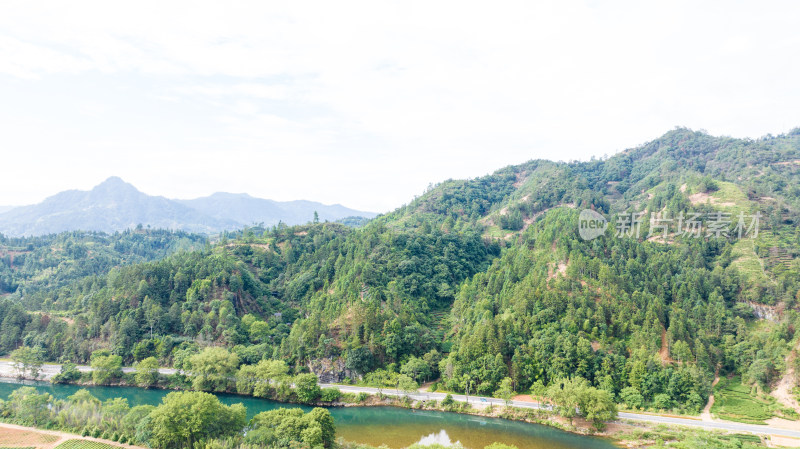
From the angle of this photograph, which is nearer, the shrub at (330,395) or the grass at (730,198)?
the shrub at (330,395)

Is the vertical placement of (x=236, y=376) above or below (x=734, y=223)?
below

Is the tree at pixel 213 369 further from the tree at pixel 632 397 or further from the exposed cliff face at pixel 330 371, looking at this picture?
the tree at pixel 632 397

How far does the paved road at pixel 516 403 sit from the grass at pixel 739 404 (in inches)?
63.1

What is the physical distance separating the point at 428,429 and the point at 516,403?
10.3 metres

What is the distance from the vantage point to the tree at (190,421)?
31.4 m

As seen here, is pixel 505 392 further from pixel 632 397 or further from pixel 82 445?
pixel 82 445

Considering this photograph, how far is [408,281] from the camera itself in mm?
71938

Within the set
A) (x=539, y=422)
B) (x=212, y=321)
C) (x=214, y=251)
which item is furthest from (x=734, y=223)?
(x=214, y=251)

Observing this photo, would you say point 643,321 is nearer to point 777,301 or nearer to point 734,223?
point 777,301

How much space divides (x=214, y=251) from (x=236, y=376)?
125ft

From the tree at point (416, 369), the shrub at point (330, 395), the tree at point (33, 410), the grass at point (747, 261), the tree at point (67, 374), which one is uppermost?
the grass at point (747, 261)

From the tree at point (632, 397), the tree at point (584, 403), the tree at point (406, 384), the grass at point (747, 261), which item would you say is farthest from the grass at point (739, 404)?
the tree at point (406, 384)

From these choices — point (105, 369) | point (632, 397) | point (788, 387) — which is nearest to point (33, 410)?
point (105, 369)

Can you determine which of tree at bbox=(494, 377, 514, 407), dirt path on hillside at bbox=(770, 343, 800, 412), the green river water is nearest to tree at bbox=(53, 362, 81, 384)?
the green river water
